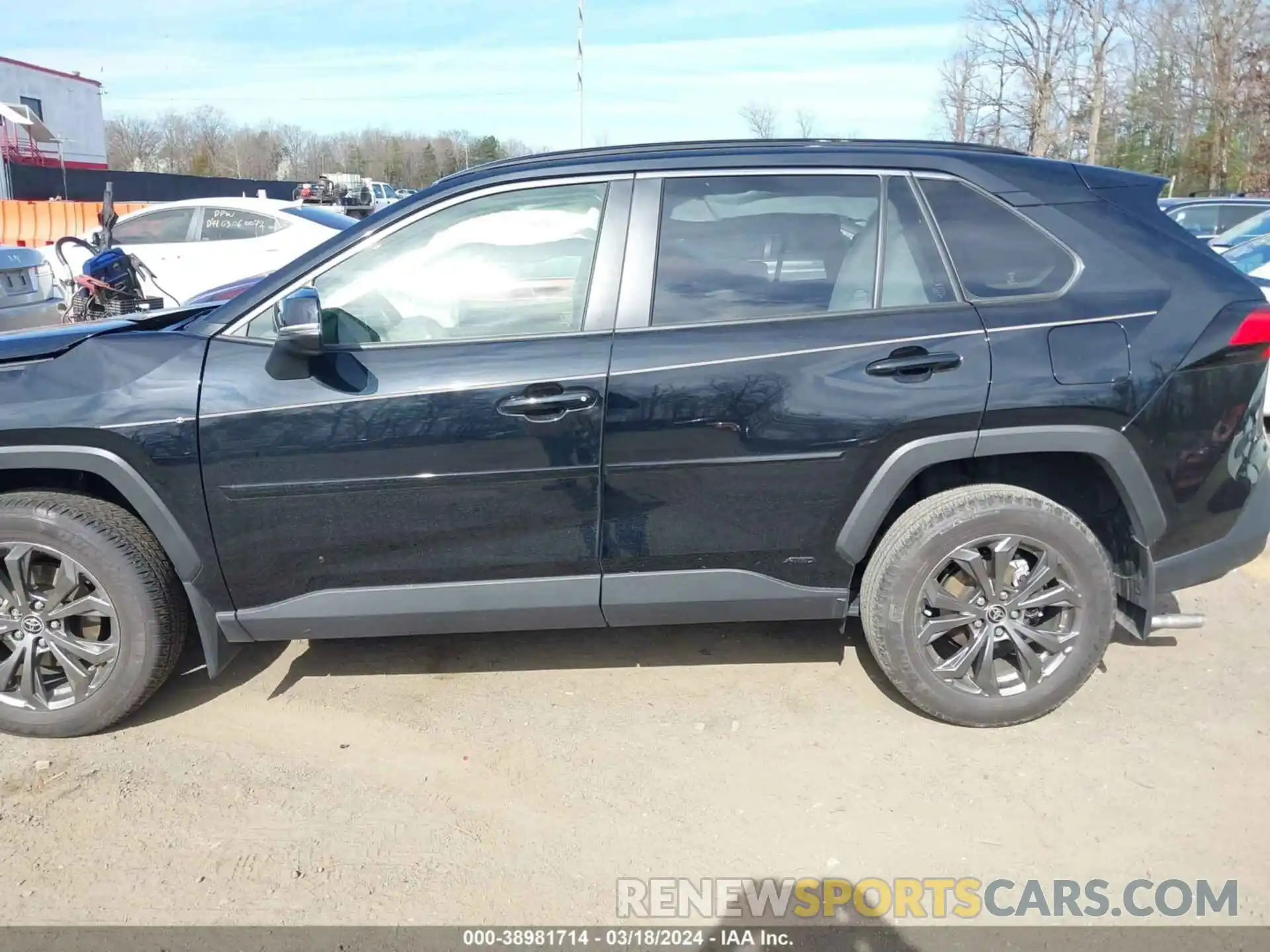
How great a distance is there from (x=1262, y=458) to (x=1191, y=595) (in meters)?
1.30

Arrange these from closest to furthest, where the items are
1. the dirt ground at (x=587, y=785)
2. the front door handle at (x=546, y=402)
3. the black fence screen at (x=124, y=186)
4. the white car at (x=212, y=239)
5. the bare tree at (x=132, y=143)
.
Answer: the dirt ground at (x=587, y=785) → the front door handle at (x=546, y=402) → the white car at (x=212, y=239) → the black fence screen at (x=124, y=186) → the bare tree at (x=132, y=143)

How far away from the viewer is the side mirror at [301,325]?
9.53 ft

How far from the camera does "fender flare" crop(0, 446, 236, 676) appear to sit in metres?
3.10

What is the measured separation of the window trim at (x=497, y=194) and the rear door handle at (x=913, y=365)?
88cm

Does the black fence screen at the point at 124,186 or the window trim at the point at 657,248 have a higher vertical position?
the black fence screen at the point at 124,186

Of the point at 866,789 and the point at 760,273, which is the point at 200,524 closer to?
the point at 760,273

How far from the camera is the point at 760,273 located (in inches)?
127

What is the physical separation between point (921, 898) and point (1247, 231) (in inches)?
339

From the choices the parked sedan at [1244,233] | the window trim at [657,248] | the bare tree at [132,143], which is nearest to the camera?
the window trim at [657,248]

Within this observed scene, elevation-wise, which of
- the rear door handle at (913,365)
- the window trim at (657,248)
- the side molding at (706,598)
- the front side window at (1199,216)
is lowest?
the side molding at (706,598)

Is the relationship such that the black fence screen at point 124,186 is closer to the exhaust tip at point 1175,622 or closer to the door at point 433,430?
the door at point 433,430

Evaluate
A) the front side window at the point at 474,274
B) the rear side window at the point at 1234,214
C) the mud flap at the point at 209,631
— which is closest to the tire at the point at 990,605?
the front side window at the point at 474,274

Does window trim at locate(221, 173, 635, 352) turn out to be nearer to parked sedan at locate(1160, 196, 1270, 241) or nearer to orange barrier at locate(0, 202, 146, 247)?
parked sedan at locate(1160, 196, 1270, 241)

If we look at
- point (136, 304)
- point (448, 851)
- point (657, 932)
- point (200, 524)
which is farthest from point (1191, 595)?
point (136, 304)
